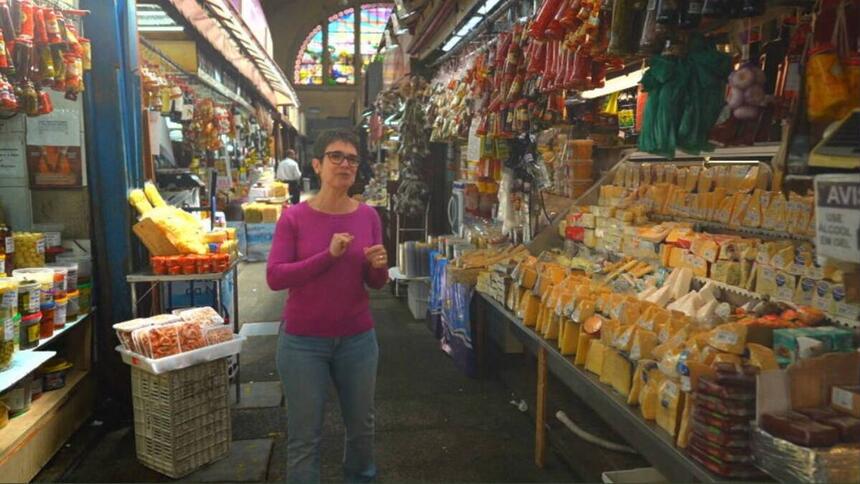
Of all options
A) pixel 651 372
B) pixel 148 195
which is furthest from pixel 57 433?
pixel 651 372

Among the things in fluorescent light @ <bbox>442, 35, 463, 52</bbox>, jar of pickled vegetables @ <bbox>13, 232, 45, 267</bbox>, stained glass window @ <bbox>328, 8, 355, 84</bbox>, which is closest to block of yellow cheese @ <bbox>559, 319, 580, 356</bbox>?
jar of pickled vegetables @ <bbox>13, 232, 45, 267</bbox>

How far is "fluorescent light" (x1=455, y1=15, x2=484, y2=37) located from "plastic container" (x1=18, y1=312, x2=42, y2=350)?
3.31m

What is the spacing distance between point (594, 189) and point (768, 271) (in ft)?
5.79

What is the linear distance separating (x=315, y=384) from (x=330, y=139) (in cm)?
94

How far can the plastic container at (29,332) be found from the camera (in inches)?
117

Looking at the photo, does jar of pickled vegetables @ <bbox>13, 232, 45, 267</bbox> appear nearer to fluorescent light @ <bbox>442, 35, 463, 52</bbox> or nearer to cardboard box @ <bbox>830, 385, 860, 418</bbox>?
fluorescent light @ <bbox>442, 35, 463, 52</bbox>

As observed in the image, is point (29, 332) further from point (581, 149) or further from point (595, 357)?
point (581, 149)

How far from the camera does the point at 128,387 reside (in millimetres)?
3934

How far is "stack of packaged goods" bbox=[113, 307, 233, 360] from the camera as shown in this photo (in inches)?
120

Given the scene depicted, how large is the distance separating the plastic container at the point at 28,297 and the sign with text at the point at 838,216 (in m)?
3.15

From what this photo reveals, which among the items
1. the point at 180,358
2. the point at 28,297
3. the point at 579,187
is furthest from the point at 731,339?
the point at 28,297

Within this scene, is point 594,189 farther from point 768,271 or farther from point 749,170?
point 768,271

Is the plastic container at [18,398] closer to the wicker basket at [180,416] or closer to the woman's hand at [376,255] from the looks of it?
the wicker basket at [180,416]

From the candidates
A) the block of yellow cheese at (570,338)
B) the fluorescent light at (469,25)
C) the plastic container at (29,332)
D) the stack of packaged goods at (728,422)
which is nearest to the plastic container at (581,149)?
the fluorescent light at (469,25)
